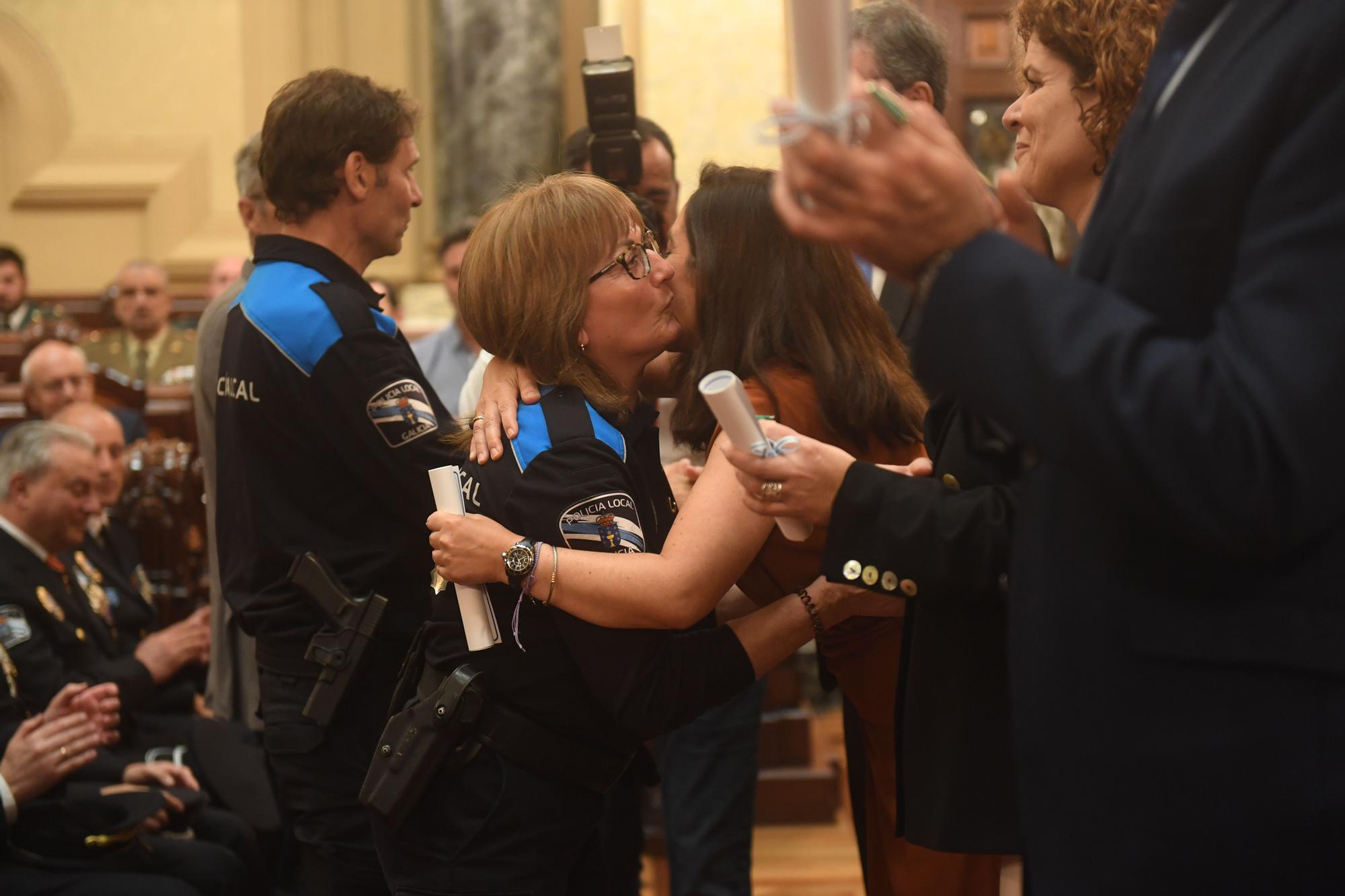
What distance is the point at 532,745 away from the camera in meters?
1.58

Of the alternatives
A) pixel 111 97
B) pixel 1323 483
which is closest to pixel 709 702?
pixel 1323 483

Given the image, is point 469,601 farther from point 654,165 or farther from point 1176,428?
point 654,165

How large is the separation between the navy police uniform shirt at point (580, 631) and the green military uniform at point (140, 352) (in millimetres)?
4879

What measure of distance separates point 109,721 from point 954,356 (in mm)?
2684

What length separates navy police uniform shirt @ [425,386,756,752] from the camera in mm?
1545

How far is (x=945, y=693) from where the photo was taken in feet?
4.33

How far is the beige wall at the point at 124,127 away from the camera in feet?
27.8

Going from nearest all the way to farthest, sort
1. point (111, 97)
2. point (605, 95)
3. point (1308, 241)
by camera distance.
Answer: point (1308, 241) < point (605, 95) < point (111, 97)

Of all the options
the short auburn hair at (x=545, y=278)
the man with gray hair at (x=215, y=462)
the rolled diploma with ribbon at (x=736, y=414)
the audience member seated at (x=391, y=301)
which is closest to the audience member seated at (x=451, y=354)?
the audience member seated at (x=391, y=301)

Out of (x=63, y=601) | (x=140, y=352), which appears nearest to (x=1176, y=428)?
(x=63, y=601)

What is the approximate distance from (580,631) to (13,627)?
2.17 metres

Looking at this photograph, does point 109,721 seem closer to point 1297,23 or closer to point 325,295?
point 325,295

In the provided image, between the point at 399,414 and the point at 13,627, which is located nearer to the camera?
the point at 399,414

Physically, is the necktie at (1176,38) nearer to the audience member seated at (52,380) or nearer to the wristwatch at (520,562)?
the wristwatch at (520,562)
